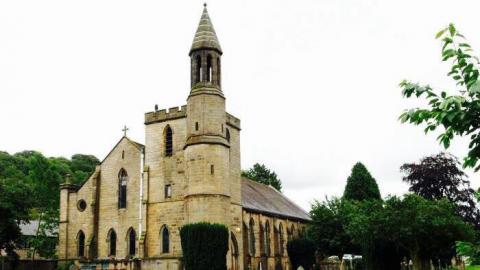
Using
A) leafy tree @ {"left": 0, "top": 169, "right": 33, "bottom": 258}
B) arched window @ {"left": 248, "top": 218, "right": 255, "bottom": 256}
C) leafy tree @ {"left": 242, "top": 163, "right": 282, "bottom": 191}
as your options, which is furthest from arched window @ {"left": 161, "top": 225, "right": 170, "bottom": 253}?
leafy tree @ {"left": 242, "top": 163, "right": 282, "bottom": 191}

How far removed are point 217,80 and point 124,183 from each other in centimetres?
1140

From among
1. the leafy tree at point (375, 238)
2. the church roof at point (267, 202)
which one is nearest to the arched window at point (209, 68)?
the church roof at point (267, 202)

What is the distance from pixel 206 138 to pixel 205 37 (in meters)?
7.77

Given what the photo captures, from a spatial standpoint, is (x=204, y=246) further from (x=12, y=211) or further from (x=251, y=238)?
(x=12, y=211)

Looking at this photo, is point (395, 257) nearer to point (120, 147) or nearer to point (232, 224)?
point (232, 224)

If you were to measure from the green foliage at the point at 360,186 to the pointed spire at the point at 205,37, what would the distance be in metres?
23.3

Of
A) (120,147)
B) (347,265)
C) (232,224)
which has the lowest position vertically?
(347,265)

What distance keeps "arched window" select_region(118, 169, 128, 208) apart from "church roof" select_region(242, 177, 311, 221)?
32.0ft

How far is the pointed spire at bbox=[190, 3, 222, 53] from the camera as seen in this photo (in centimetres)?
3769

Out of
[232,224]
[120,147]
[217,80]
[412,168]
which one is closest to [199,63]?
[217,80]

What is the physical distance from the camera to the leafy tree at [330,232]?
152 ft

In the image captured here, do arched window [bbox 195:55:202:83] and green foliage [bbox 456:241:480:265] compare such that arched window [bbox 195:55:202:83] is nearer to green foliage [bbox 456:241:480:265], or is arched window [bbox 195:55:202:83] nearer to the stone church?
the stone church

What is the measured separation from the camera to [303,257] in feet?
160

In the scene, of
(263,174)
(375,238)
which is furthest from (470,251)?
(263,174)
